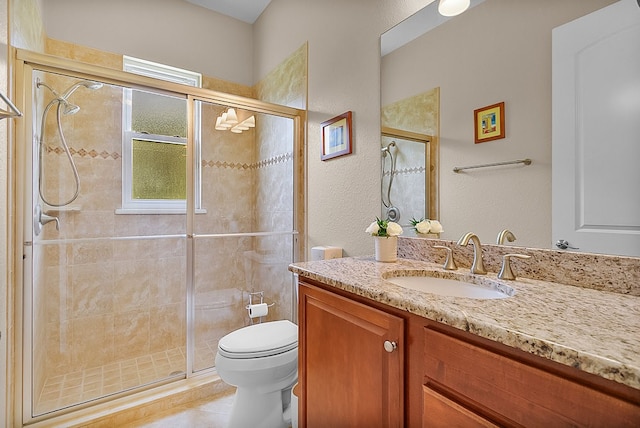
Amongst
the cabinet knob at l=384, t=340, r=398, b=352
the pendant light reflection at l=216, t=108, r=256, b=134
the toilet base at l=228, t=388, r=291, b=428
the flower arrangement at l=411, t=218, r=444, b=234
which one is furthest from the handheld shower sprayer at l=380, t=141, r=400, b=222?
the pendant light reflection at l=216, t=108, r=256, b=134

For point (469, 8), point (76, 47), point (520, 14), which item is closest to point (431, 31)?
point (469, 8)

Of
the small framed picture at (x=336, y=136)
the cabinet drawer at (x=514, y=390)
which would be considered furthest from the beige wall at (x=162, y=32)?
the cabinet drawer at (x=514, y=390)

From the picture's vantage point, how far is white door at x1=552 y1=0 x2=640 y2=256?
82 cm

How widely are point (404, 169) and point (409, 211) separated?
0.21m

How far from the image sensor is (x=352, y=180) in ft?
5.96

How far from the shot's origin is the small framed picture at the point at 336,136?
1.81m

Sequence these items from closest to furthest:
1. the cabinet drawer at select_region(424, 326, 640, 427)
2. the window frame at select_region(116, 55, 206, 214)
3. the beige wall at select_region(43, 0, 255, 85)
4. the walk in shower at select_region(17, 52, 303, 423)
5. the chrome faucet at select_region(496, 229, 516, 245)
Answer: the cabinet drawer at select_region(424, 326, 640, 427) < the chrome faucet at select_region(496, 229, 516, 245) < the walk in shower at select_region(17, 52, 303, 423) < the window frame at select_region(116, 55, 206, 214) < the beige wall at select_region(43, 0, 255, 85)

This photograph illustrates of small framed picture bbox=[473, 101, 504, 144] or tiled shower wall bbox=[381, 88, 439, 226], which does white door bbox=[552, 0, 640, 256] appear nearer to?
small framed picture bbox=[473, 101, 504, 144]

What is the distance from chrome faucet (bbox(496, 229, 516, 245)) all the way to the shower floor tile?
1918 millimetres

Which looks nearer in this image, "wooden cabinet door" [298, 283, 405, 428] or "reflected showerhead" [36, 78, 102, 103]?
"wooden cabinet door" [298, 283, 405, 428]

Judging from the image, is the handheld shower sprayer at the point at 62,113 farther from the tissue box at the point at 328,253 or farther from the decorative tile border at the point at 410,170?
the decorative tile border at the point at 410,170

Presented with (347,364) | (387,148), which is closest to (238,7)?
(387,148)

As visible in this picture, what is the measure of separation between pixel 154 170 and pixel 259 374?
1554 millimetres

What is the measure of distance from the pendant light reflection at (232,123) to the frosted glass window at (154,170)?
14.3 inches
